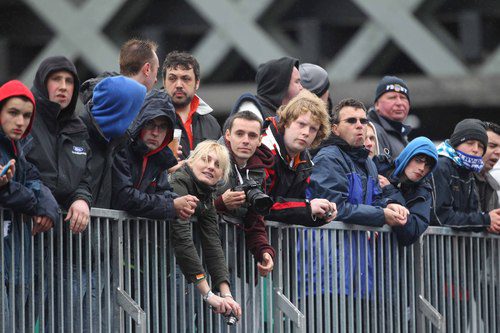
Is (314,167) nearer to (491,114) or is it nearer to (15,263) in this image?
(15,263)

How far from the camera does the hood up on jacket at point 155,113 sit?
8.26m

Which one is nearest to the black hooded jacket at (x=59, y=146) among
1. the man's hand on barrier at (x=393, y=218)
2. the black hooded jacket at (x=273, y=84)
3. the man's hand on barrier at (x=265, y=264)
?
the man's hand on barrier at (x=265, y=264)

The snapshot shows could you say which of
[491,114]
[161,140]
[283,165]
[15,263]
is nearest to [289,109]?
[283,165]

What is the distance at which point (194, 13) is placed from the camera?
34094 millimetres

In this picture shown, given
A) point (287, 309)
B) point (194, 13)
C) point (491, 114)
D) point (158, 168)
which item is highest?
point (194, 13)

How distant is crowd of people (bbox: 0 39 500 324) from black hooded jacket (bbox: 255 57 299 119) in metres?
0.01

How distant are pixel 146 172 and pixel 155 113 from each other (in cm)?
36

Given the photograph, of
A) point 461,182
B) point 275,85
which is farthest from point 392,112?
point 275,85

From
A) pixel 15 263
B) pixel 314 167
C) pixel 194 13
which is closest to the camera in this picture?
pixel 15 263

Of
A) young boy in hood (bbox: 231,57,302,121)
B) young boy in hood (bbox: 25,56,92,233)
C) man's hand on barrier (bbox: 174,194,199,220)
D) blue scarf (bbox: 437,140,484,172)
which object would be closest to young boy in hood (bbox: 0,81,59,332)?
young boy in hood (bbox: 25,56,92,233)

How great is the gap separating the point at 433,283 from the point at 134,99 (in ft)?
11.8

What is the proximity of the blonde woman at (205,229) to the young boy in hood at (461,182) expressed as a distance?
298 centimetres

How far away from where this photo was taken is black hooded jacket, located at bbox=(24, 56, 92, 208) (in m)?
7.59

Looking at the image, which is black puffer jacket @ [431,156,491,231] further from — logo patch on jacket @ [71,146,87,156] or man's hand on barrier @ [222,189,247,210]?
logo patch on jacket @ [71,146,87,156]
